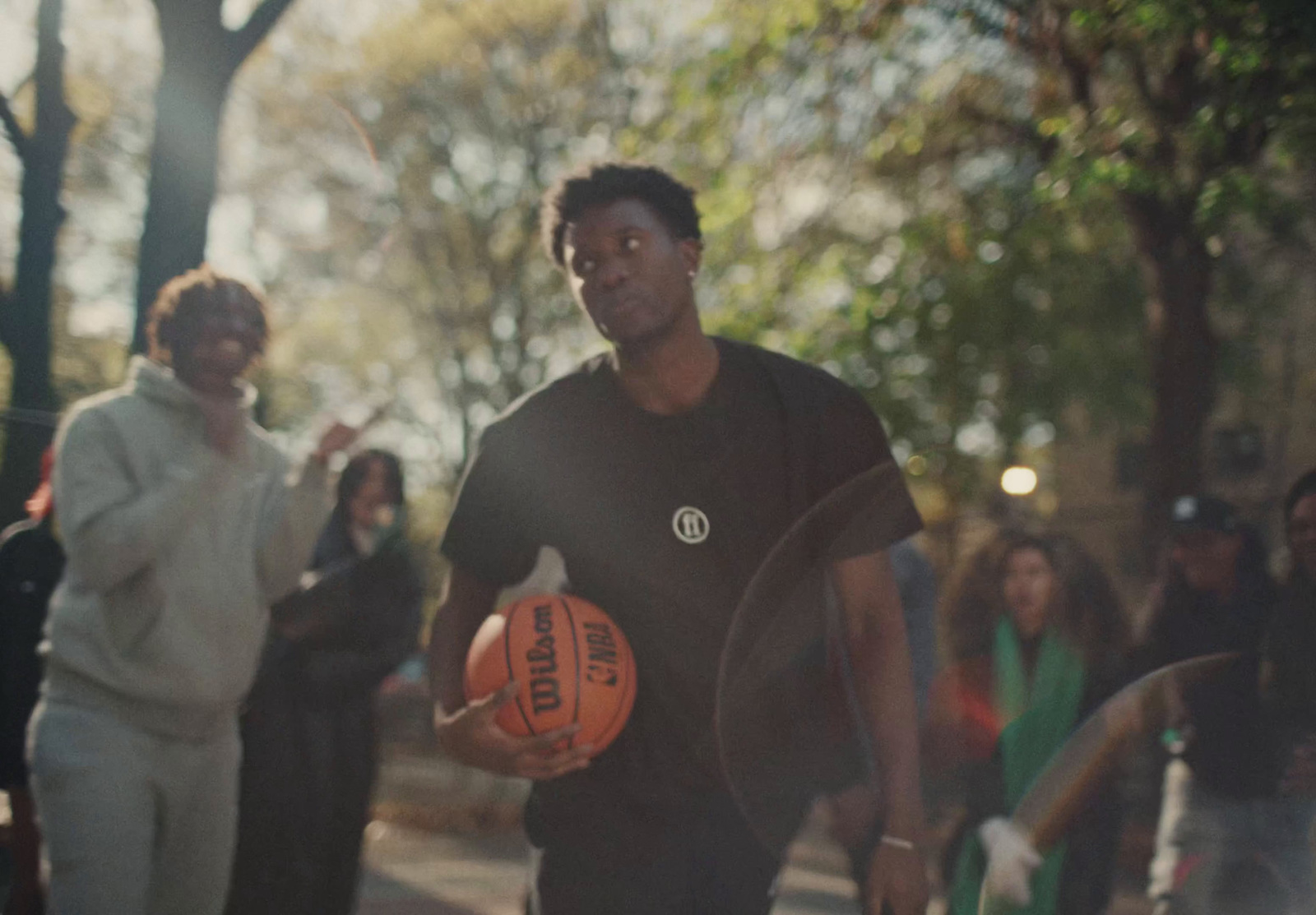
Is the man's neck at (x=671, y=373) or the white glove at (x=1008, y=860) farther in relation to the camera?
the white glove at (x=1008, y=860)

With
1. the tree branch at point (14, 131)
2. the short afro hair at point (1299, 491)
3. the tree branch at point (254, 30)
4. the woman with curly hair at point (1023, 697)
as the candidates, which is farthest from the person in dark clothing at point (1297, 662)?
the tree branch at point (14, 131)

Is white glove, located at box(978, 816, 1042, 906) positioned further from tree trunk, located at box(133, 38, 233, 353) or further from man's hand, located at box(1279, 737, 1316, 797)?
tree trunk, located at box(133, 38, 233, 353)

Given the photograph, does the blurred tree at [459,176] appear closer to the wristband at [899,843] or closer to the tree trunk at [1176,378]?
the tree trunk at [1176,378]

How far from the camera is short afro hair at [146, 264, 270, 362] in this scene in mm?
3900

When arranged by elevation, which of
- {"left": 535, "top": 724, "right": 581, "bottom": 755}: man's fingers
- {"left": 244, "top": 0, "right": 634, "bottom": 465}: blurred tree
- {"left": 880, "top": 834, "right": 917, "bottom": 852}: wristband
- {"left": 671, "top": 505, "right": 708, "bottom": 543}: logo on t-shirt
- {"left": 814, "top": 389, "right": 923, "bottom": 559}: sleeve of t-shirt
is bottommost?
{"left": 880, "top": 834, "right": 917, "bottom": 852}: wristband

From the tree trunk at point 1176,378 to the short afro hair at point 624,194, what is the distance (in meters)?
6.51

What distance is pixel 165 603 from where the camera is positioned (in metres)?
3.67

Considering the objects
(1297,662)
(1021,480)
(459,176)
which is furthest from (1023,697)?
(459,176)

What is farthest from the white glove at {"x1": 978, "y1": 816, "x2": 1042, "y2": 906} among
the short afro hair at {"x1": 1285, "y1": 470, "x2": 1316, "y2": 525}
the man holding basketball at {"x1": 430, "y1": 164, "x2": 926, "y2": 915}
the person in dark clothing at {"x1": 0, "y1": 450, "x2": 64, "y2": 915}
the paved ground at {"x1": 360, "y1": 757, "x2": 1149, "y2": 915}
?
the person in dark clothing at {"x1": 0, "y1": 450, "x2": 64, "y2": 915}

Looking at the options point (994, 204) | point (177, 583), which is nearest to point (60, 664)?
point (177, 583)

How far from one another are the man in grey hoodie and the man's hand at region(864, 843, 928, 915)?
5.50 ft

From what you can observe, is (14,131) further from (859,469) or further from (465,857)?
(465,857)

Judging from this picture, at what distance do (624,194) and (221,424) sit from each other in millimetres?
1251

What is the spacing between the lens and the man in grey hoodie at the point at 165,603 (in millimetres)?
3457
